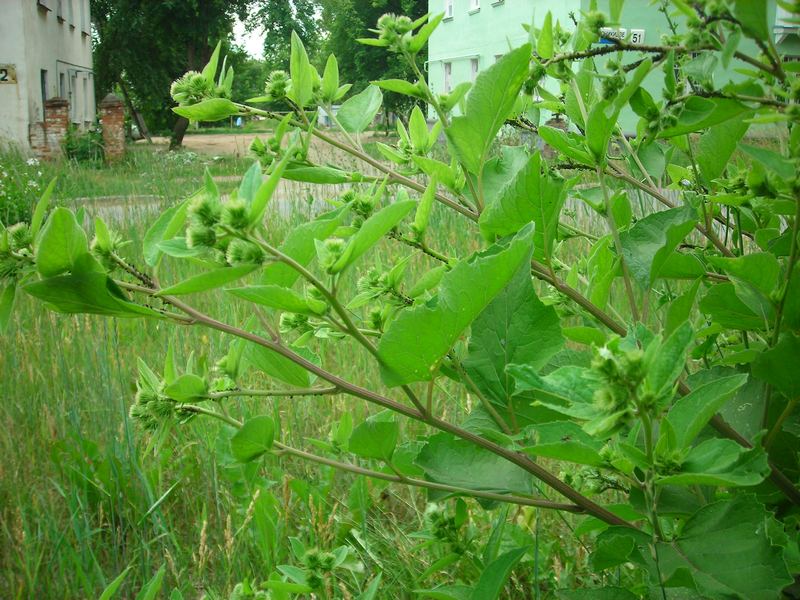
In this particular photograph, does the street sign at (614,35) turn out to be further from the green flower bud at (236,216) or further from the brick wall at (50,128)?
the brick wall at (50,128)

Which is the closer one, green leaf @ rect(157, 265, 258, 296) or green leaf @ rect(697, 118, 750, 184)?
green leaf @ rect(157, 265, 258, 296)

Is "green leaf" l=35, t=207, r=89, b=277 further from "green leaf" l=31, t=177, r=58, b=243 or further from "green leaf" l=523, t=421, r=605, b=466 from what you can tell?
"green leaf" l=523, t=421, r=605, b=466

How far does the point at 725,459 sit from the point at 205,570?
1.17 meters

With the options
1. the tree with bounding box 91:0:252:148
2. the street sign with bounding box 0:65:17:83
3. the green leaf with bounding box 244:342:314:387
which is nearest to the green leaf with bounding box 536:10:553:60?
the green leaf with bounding box 244:342:314:387

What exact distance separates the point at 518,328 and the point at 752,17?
12.5 inches

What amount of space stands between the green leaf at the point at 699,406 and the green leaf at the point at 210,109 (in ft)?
1.79

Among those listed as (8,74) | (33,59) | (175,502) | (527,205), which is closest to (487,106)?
(527,205)

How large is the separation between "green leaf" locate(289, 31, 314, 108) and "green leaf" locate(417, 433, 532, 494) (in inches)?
16.3

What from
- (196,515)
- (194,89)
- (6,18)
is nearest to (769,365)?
(194,89)

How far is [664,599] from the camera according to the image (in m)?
0.70

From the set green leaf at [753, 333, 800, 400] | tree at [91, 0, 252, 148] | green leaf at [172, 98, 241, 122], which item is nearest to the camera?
green leaf at [753, 333, 800, 400]

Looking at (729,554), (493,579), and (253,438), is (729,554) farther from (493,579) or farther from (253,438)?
(253,438)

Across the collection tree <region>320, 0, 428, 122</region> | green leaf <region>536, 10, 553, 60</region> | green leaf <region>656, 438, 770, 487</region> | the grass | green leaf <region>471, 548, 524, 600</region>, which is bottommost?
the grass

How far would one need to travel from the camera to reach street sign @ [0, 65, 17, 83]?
13688 millimetres
